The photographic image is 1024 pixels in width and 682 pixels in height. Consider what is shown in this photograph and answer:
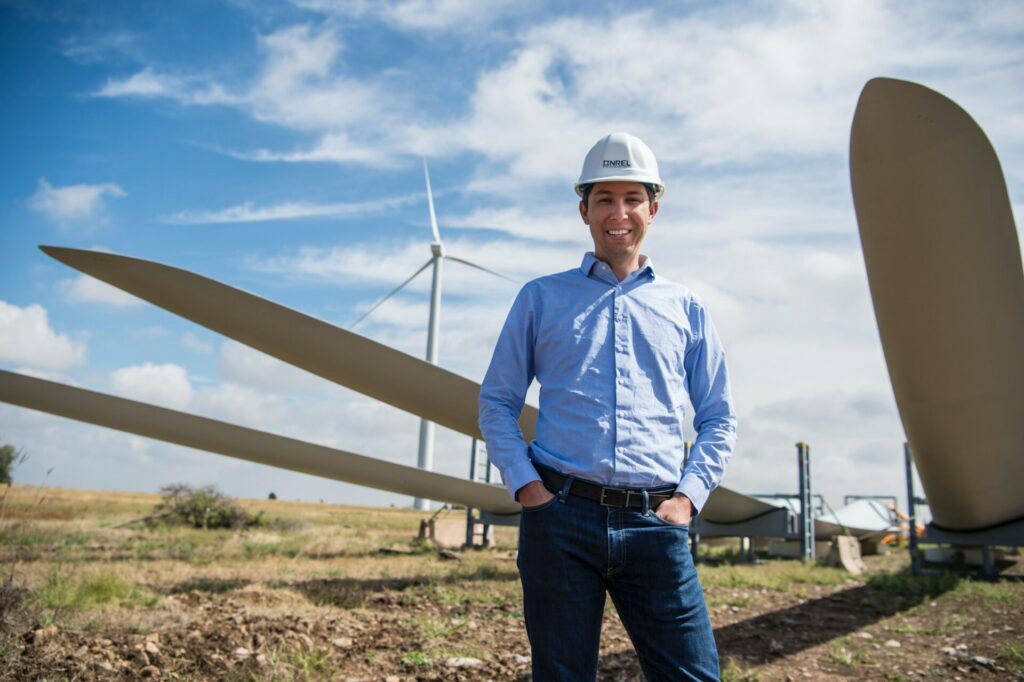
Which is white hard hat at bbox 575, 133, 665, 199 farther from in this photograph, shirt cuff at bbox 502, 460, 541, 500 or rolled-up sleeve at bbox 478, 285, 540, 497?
shirt cuff at bbox 502, 460, 541, 500

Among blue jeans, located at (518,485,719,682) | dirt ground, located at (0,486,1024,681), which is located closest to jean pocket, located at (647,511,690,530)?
blue jeans, located at (518,485,719,682)

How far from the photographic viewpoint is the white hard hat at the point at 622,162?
1.86 metres

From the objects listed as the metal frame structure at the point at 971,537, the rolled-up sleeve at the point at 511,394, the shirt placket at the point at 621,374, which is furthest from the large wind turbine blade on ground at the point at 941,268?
the rolled-up sleeve at the point at 511,394

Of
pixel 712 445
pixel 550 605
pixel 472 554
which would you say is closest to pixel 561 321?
pixel 712 445

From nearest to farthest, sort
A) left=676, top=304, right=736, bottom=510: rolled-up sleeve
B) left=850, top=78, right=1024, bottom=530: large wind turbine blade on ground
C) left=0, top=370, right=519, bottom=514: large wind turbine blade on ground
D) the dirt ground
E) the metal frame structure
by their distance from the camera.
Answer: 1. left=676, top=304, right=736, bottom=510: rolled-up sleeve
2. the dirt ground
3. left=850, top=78, right=1024, bottom=530: large wind turbine blade on ground
4. left=0, top=370, right=519, bottom=514: large wind turbine blade on ground
5. the metal frame structure

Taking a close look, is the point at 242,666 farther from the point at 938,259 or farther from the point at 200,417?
the point at 938,259

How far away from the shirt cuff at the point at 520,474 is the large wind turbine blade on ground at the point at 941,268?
386 centimetres

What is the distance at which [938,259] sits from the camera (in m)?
4.70

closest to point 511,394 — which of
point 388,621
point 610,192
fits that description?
point 610,192

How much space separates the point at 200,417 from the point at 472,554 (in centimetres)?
487

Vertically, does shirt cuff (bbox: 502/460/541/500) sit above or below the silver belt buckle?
above

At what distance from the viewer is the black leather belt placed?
5.57 ft

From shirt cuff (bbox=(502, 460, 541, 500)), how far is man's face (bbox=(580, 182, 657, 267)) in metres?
0.59

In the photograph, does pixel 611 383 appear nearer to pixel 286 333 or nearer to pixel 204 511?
pixel 286 333
